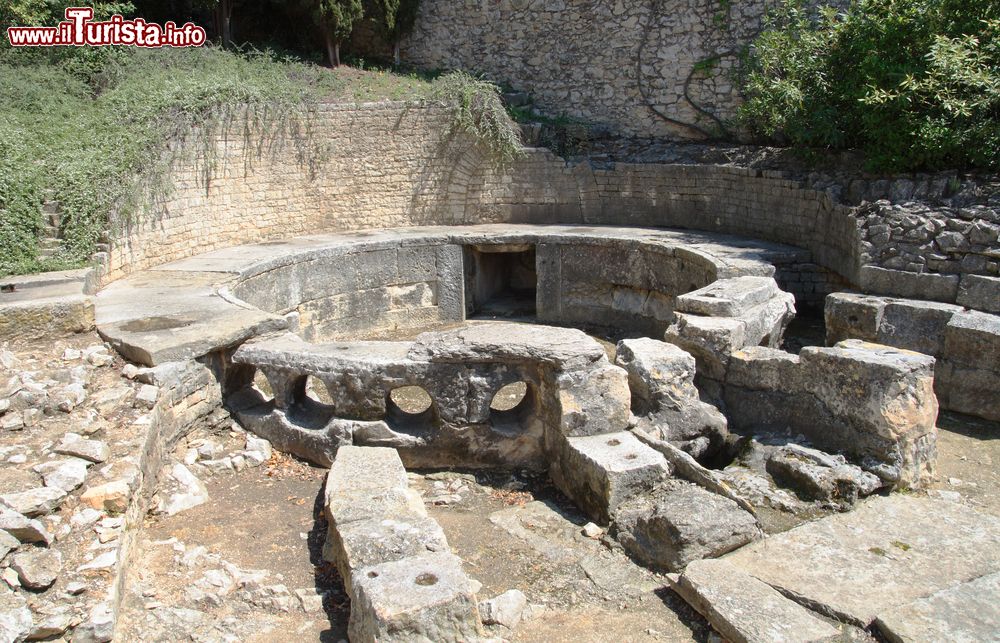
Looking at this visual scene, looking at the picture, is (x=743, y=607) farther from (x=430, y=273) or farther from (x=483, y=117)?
(x=483, y=117)

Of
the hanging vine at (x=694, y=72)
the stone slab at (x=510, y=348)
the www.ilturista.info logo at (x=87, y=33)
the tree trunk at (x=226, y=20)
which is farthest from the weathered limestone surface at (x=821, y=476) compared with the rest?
the tree trunk at (x=226, y=20)

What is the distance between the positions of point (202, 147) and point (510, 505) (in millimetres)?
7112

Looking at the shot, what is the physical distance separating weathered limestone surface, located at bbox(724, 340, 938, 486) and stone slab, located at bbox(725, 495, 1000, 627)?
19.8 inches

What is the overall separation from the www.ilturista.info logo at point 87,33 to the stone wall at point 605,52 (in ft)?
12.7

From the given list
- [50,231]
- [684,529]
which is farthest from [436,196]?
[684,529]

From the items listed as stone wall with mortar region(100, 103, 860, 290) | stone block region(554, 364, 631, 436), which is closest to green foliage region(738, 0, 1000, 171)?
stone wall with mortar region(100, 103, 860, 290)

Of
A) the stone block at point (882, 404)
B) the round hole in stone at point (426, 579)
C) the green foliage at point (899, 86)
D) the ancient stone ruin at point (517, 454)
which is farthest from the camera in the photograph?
the green foliage at point (899, 86)

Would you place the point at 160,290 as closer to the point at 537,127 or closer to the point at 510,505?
the point at 510,505

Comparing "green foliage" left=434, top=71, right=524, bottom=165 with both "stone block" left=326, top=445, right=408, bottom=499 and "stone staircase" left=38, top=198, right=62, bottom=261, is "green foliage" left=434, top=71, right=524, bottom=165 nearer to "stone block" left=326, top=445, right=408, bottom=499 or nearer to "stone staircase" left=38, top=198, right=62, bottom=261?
"stone staircase" left=38, top=198, right=62, bottom=261

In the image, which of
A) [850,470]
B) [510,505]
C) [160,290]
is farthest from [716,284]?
[160,290]

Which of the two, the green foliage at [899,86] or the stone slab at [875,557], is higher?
the green foliage at [899,86]

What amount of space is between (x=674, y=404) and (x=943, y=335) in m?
3.33

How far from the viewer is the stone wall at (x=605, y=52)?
514 inches

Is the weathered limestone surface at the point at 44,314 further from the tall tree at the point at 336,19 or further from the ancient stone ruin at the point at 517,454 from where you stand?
the tall tree at the point at 336,19
